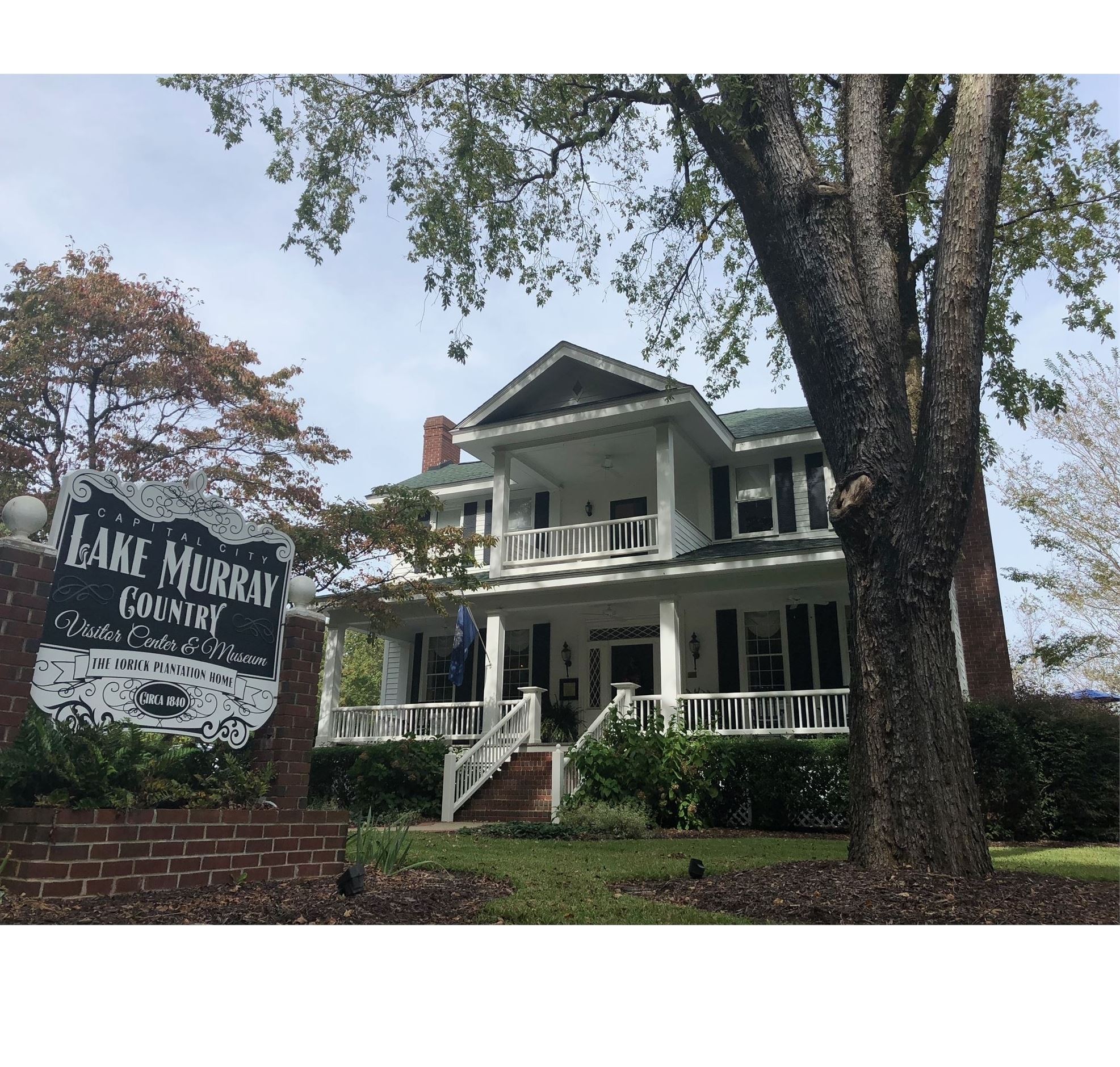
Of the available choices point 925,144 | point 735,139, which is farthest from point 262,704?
point 925,144

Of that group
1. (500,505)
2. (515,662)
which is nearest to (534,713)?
(515,662)

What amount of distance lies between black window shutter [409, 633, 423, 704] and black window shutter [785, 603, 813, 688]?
311 inches

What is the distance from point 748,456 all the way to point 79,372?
469 inches

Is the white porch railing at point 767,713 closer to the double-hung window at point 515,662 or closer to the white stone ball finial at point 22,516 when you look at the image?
the double-hung window at point 515,662

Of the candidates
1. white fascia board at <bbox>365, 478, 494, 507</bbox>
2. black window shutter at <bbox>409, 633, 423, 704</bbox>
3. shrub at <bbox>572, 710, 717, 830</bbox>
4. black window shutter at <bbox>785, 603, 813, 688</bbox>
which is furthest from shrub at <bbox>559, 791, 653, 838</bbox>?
white fascia board at <bbox>365, 478, 494, 507</bbox>

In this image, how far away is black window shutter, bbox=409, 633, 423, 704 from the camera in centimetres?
1830

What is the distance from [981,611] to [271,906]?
15290 millimetres

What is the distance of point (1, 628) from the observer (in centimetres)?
434

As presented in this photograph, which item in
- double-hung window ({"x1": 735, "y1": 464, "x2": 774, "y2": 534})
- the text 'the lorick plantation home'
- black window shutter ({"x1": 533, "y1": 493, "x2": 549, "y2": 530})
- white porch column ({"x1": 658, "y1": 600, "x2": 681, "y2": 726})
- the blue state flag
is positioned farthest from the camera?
black window shutter ({"x1": 533, "y1": 493, "x2": 549, "y2": 530})

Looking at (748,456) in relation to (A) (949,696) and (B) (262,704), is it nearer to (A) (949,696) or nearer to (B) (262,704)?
(A) (949,696)

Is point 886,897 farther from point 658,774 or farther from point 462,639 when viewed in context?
point 462,639

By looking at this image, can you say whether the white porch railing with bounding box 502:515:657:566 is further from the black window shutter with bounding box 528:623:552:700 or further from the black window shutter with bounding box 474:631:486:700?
the black window shutter with bounding box 474:631:486:700

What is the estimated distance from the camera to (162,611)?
16.8 ft

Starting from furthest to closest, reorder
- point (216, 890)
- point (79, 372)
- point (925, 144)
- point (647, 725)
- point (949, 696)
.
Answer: point (79, 372), point (647, 725), point (925, 144), point (949, 696), point (216, 890)
